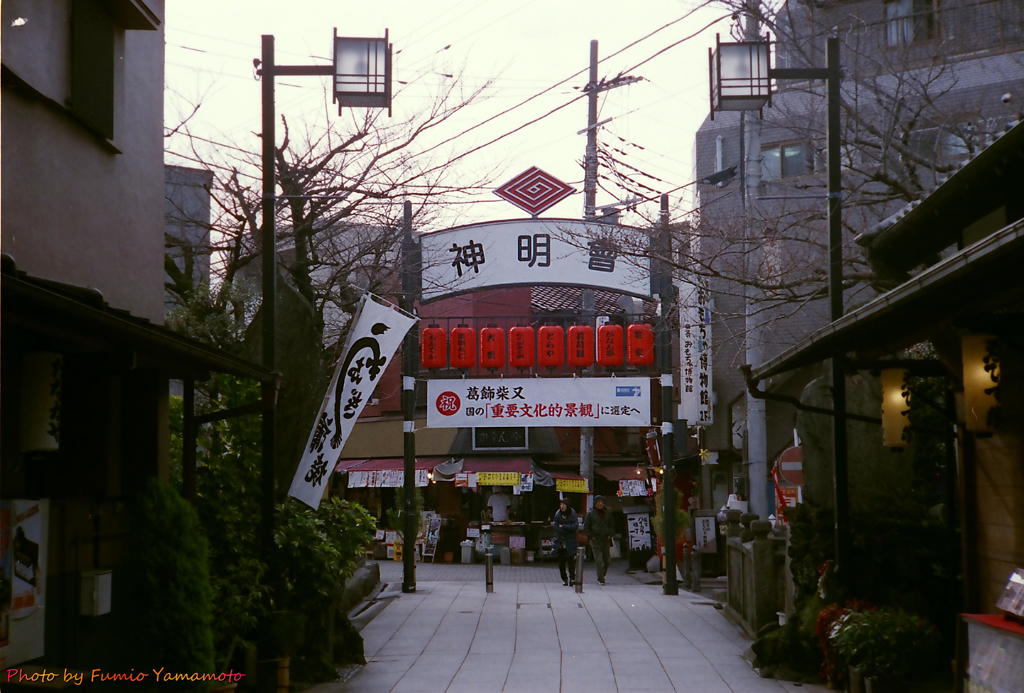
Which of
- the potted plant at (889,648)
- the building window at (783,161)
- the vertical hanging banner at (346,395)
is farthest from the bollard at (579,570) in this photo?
the potted plant at (889,648)

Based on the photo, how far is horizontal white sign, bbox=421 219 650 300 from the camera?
2883cm

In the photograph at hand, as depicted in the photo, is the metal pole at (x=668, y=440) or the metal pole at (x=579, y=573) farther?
the metal pole at (x=579, y=573)

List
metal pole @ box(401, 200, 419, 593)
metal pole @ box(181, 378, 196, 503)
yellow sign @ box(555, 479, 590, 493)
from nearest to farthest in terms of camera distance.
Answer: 1. metal pole @ box(181, 378, 196, 503)
2. metal pole @ box(401, 200, 419, 593)
3. yellow sign @ box(555, 479, 590, 493)

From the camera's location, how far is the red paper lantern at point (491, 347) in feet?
104

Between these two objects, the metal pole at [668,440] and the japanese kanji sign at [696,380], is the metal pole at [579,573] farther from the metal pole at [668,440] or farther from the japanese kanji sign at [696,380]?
the japanese kanji sign at [696,380]

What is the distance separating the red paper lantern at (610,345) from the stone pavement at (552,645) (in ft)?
28.0

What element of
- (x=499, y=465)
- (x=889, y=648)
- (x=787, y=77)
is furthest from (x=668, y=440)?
(x=889, y=648)

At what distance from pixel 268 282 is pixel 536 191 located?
15.5m

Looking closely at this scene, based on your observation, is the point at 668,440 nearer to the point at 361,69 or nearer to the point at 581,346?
the point at 581,346

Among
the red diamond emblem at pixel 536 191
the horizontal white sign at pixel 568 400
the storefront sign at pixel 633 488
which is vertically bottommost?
the storefront sign at pixel 633 488

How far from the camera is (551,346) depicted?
33156mm

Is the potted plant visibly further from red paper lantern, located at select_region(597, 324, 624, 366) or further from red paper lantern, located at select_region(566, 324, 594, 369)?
red paper lantern, located at select_region(566, 324, 594, 369)

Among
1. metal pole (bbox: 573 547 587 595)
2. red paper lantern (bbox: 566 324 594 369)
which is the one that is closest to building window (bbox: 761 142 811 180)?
red paper lantern (bbox: 566 324 594 369)

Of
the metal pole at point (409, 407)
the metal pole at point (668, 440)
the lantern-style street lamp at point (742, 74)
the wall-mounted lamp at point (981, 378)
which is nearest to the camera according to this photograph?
the wall-mounted lamp at point (981, 378)
